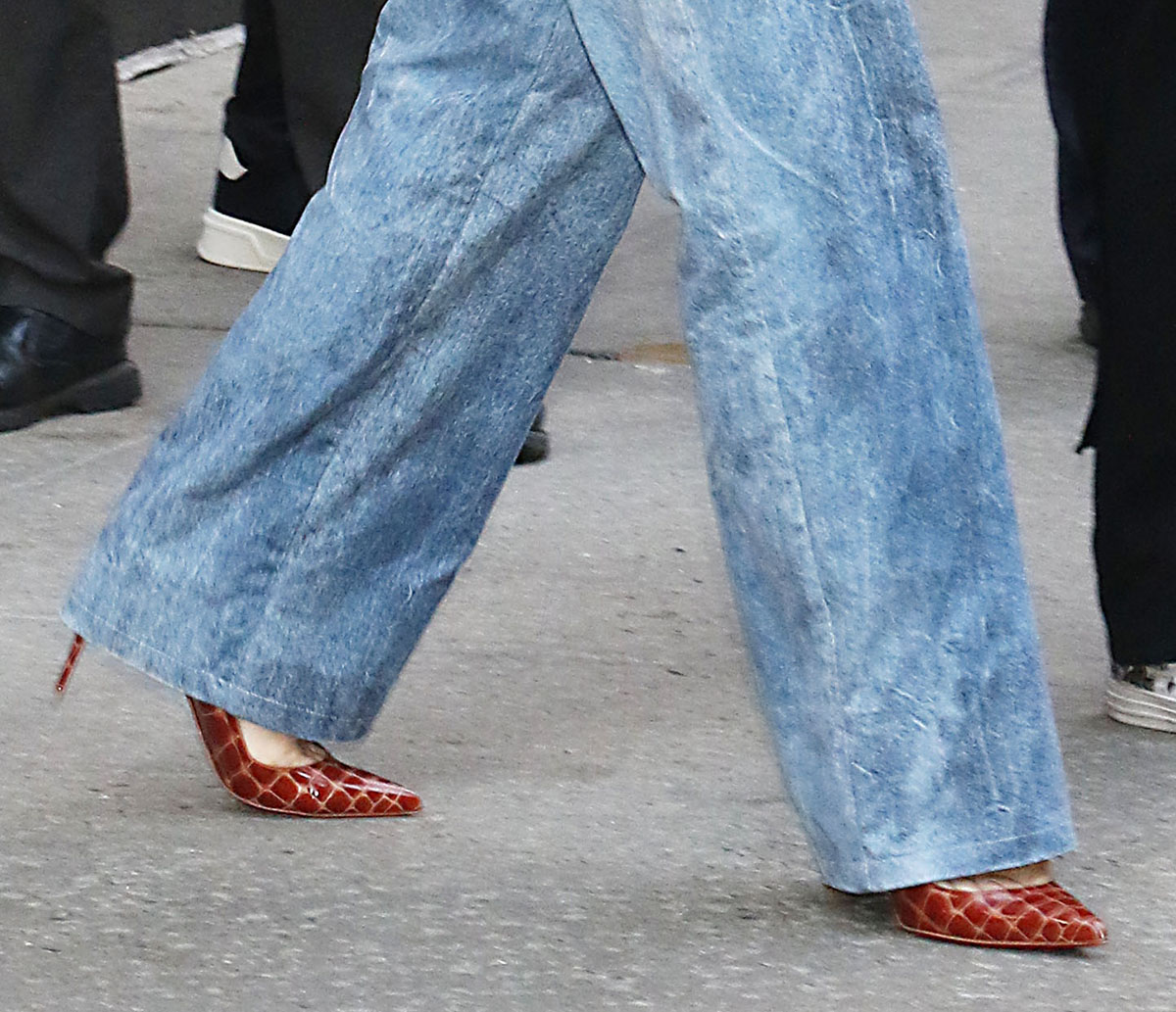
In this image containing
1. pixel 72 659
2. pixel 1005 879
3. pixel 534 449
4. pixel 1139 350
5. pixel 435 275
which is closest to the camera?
pixel 1005 879

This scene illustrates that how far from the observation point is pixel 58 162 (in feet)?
12.6

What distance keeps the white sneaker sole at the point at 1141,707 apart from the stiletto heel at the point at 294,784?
850 millimetres

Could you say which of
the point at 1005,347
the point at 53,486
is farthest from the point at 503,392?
the point at 1005,347

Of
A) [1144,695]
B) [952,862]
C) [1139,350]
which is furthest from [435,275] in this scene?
[1144,695]

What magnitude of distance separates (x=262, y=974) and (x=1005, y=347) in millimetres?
2764

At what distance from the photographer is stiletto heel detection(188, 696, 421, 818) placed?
2.34 m

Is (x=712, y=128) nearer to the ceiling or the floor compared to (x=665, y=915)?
nearer to the ceiling

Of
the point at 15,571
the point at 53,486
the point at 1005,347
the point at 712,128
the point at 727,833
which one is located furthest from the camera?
the point at 1005,347

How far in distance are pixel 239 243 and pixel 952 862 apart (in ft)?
10.4

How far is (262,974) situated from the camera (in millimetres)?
2043

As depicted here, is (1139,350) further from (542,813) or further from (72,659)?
(72,659)

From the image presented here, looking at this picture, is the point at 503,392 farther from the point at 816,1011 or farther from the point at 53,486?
the point at 53,486

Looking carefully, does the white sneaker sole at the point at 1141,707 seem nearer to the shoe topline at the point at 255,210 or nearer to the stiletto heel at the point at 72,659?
the stiletto heel at the point at 72,659

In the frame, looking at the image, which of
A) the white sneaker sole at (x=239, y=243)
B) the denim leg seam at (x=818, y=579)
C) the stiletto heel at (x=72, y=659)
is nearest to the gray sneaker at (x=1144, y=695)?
the denim leg seam at (x=818, y=579)
